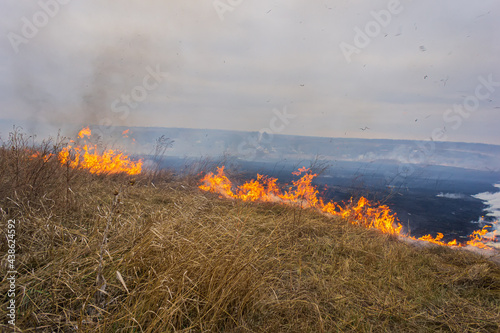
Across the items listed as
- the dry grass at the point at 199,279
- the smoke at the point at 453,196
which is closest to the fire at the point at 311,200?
the dry grass at the point at 199,279

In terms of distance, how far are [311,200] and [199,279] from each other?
16.8 feet

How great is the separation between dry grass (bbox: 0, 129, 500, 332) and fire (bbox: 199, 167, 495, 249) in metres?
1.77

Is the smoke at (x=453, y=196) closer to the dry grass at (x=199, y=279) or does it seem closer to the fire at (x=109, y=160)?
the dry grass at (x=199, y=279)

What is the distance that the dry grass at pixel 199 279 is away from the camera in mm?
2068

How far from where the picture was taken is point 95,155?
346 inches

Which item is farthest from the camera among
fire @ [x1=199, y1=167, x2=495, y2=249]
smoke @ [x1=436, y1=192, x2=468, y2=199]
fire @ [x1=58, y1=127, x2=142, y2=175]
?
smoke @ [x1=436, y1=192, x2=468, y2=199]

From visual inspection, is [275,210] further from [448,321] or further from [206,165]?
[206,165]

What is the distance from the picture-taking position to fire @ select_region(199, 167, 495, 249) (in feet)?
21.7

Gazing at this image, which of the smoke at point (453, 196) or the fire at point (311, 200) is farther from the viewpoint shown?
the smoke at point (453, 196)

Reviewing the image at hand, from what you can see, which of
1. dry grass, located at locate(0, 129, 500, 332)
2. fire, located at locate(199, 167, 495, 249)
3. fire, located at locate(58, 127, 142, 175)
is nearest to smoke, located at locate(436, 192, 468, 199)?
fire, located at locate(199, 167, 495, 249)

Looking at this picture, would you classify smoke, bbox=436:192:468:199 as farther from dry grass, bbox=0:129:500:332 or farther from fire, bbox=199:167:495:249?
dry grass, bbox=0:129:500:332

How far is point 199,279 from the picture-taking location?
233 centimetres

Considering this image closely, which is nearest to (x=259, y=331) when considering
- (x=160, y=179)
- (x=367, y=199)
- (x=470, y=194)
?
(x=367, y=199)

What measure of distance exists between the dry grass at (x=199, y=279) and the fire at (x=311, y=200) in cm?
177
